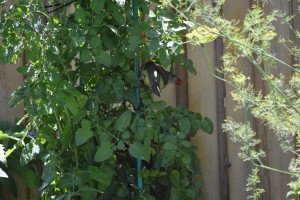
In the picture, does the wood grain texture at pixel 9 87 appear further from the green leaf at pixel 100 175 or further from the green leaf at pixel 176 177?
the green leaf at pixel 176 177

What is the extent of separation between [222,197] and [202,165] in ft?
0.66

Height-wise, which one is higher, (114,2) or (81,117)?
(114,2)

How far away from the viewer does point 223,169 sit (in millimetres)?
3236

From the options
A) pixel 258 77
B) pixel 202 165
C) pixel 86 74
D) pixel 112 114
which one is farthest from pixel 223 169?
pixel 86 74

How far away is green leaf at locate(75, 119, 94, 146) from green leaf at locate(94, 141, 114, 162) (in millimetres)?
71

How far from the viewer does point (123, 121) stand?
2570 mm

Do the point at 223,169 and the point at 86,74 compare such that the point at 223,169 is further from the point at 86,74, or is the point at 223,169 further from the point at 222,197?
the point at 86,74

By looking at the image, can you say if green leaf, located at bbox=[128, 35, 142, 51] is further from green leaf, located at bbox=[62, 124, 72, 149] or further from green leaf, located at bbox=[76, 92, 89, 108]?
green leaf, located at bbox=[62, 124, 72, 149]

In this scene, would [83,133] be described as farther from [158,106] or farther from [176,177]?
[176,177]

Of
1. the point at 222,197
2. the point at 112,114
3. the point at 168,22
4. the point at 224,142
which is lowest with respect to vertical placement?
the point at 222,197

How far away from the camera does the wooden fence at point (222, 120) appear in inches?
124

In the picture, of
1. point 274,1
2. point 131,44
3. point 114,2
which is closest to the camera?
point 131,44

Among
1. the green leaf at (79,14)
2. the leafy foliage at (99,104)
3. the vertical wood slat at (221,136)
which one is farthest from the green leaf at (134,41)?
the vertical wood slat at (221,136)

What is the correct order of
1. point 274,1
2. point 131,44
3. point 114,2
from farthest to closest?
point 274,1 → point 114,2 → point 131,44
